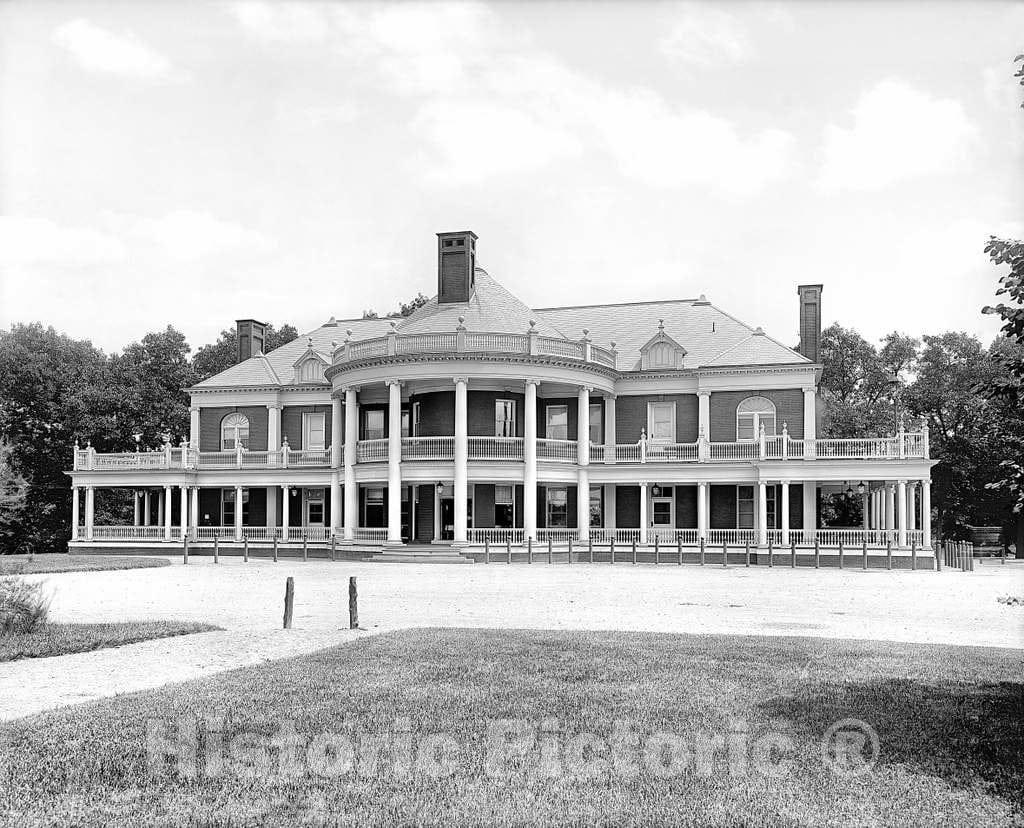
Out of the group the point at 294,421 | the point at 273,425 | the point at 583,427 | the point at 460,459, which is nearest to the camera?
the point at 460,459

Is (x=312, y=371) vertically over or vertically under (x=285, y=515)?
over

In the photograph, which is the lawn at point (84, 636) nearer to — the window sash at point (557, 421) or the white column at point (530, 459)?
the white column at point (530, 459)

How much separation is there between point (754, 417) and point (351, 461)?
17.6 meters

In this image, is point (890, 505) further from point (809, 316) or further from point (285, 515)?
point (285, 515)

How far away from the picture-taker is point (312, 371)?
5316 cm

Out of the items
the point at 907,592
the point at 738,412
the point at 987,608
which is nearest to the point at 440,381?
the point at 738,412

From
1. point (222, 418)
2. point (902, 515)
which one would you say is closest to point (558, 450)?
point (902, 515)

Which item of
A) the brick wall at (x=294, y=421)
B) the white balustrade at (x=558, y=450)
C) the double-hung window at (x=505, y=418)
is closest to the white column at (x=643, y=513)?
the white balustrade at (x=558, y=450)

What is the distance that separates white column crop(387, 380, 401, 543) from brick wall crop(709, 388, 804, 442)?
14.0 m

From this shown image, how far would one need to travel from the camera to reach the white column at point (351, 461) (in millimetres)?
44750

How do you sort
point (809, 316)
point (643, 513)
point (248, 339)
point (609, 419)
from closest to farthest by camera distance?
point (643, 513)
point (609, 419)
point (809, 316)
point (248, 339)

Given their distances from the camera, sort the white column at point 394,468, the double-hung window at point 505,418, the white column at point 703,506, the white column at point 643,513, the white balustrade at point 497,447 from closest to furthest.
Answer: the white column at point 394,468 < the white column at point 703,506 < the white balustrade at point 497,447 < the white column at point 643,513 < the double-hung window at point 505,418

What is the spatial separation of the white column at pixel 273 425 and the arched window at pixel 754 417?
22.4 m

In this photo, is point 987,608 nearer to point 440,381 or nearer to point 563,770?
point 563,770
